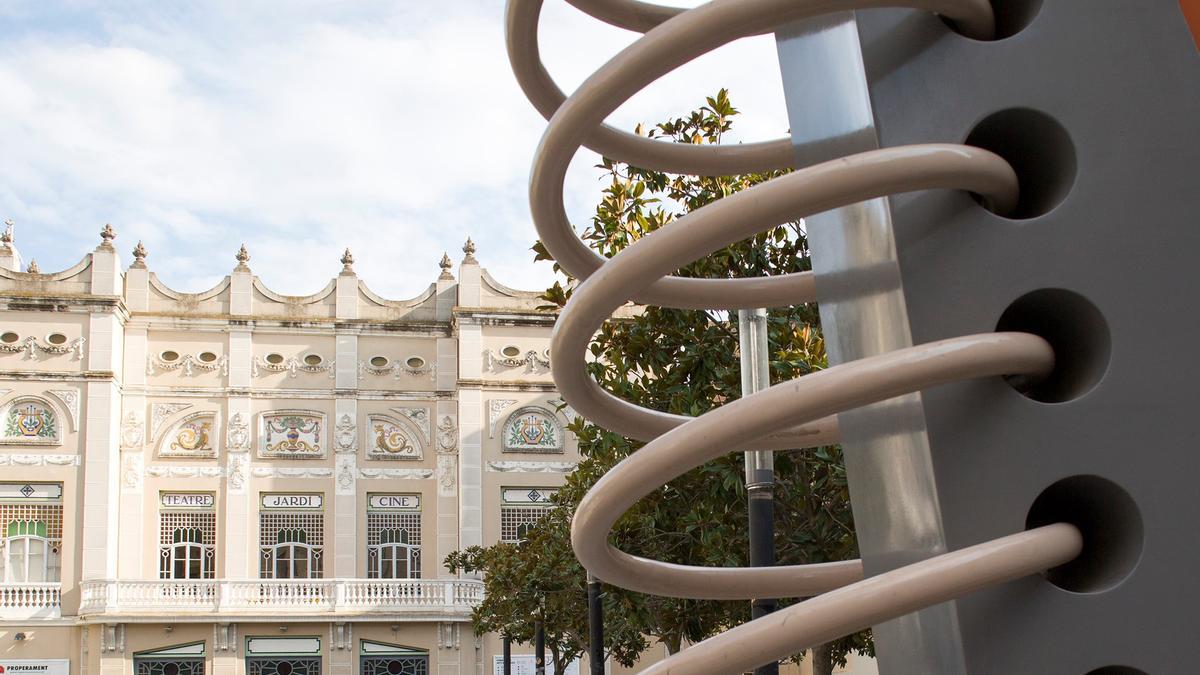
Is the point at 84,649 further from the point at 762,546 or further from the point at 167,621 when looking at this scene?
the point at 762,546

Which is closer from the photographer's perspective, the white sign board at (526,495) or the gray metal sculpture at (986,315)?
the gray metal sculpture at (986,315)

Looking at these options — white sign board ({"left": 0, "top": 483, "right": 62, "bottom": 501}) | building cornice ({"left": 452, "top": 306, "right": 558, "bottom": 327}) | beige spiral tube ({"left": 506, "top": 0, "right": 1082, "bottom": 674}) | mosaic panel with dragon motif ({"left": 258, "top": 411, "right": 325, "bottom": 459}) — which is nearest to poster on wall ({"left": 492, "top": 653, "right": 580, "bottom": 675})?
mosaic panel with dragon motif ({"left": 258, "top": 411, "right": 325, "bottom": 459})

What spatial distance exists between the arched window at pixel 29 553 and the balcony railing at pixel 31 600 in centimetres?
28

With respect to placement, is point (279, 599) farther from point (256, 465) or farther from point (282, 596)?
point (256, 465)

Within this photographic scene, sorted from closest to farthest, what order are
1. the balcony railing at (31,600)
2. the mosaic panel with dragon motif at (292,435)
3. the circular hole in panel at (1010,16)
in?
1. the circular hole in panel at (1010,16)
2. the balcony railing at (31,600)
3. the mosaic panel with dragon motif at (292,435)

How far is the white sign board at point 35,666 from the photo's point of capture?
129 feet

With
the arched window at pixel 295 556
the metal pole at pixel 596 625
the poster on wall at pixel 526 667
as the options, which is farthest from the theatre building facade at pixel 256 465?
the metal pole at pixel 596 625

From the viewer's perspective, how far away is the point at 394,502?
4241 centimetres

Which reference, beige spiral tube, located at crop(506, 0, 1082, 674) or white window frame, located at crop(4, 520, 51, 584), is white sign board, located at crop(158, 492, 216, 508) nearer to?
white window frame, located at crop(4, 520, 51, 584)

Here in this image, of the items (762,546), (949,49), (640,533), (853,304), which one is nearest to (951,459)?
(853,304)

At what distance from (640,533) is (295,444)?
94.7ft

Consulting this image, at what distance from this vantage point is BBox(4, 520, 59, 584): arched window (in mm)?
39594

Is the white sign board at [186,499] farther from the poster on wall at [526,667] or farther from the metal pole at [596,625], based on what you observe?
the metal pole at [596,625]

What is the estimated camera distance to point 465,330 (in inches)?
1700
